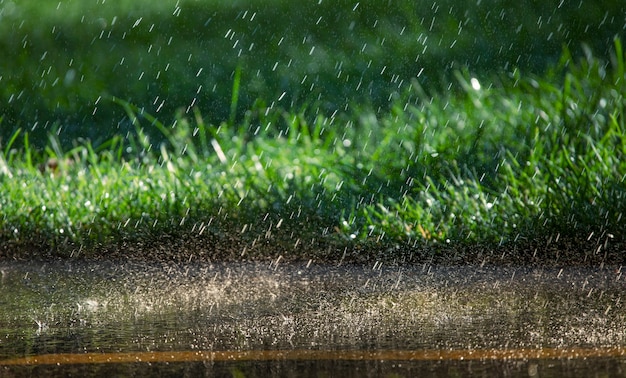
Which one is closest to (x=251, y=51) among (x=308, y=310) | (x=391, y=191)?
(x=391, y=191)

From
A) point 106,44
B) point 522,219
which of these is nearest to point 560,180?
point 522,219

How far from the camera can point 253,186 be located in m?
5.72

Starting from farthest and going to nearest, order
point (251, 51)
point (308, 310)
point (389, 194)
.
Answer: point (251, 51)
point (389, 194)
point (308, 310)

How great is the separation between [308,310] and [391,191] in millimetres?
2055

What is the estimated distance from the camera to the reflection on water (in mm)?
3164

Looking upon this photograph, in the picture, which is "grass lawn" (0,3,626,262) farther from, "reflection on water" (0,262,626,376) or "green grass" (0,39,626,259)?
"reflection on water" (0,262,626,376)

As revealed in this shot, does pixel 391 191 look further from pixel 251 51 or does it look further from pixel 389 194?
pixel 251 51

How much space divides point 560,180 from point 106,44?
5884mm

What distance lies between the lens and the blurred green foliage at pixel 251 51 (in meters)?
8.88

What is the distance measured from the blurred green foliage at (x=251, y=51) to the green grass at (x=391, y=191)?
212 centimetres

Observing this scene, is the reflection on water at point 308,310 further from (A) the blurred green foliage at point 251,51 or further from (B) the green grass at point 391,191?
(A) the blurred green foliage at point 251,51

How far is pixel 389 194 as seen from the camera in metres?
5.80

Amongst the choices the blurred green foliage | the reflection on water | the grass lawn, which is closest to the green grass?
the grass lawn

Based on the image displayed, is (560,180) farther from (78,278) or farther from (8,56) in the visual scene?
(8,56)
